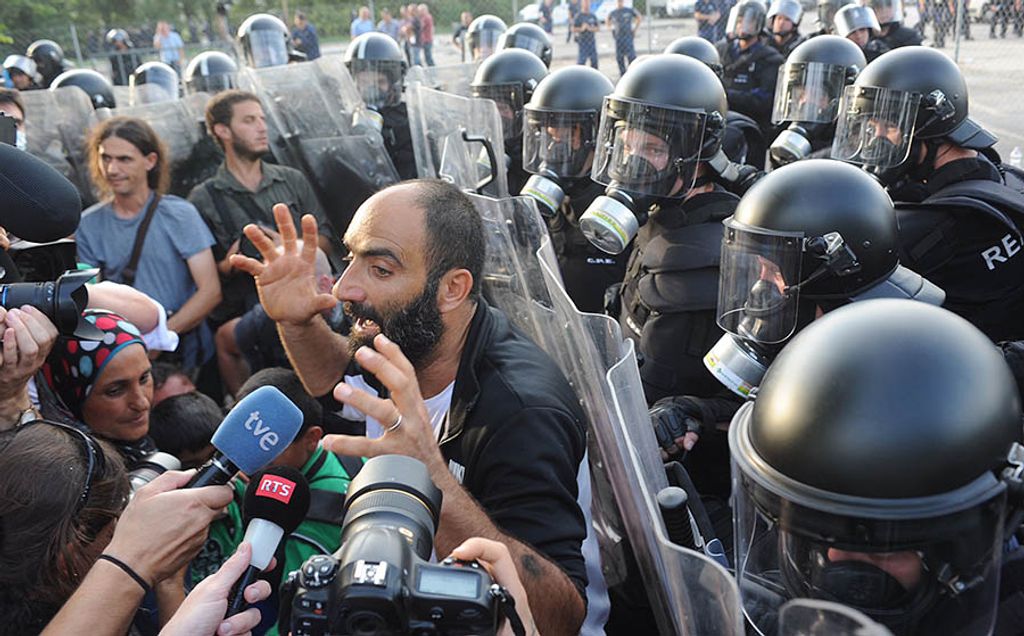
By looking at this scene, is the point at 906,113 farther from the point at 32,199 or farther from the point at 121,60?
the point at 121,60

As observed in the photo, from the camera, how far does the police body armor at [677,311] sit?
285cm

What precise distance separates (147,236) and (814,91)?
4.21 metres

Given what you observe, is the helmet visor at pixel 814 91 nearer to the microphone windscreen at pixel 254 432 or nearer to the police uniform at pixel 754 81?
the police uniform at pixel 754 81

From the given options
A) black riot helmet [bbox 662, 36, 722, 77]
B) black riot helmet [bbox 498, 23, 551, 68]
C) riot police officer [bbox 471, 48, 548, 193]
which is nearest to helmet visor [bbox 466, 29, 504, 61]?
black riot helmet [bbox 498, 23, 551, 68]

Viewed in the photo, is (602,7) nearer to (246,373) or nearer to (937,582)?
(246,373)

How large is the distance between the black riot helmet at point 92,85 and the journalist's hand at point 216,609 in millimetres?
6768

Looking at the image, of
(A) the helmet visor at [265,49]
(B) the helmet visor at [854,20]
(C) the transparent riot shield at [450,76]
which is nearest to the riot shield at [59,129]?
(A) the helmet visor at [265,49]

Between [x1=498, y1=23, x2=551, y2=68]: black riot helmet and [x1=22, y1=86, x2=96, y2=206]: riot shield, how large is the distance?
12.5ft

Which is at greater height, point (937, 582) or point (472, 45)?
point (472, 45)

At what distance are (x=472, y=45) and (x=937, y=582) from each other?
28.9ft

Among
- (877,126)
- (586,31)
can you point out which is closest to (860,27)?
(877,126)

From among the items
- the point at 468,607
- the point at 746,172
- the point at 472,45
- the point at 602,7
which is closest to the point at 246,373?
the point at 746,172

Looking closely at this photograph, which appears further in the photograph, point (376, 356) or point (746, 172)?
point (746, 172)

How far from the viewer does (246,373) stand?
4.23 metres
